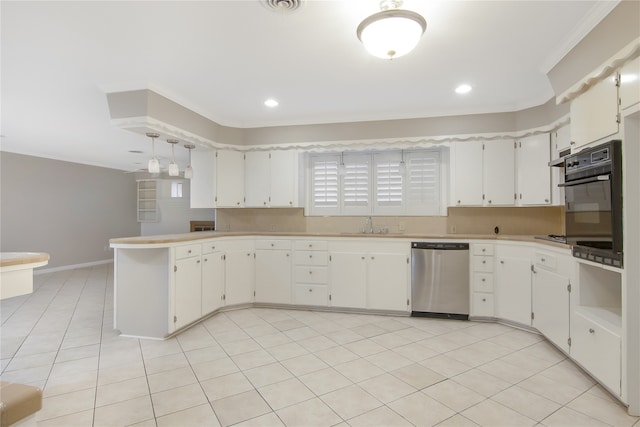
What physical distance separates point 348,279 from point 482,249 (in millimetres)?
1574

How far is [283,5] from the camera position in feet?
6.44

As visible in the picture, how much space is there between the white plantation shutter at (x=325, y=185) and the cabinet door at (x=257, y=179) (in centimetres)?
67

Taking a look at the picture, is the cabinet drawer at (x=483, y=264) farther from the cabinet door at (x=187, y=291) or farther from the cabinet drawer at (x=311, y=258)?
the cabinet door at (x=187, y=291)

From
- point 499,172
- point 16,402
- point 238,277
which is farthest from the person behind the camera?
point 238,277

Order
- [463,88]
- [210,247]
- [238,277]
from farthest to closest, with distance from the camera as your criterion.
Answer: [238,277] < [210,247] < [463,88]

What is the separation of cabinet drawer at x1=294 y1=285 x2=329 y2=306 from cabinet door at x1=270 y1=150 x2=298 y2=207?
115 cm

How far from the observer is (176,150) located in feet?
19.7

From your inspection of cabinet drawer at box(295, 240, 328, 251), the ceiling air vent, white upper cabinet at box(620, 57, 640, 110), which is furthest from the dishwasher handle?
the ceiling air vent

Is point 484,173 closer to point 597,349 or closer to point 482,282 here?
point 482,282

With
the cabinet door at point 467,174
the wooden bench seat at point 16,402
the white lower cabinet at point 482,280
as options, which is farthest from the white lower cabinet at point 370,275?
the wooden bench seat at point 16,402

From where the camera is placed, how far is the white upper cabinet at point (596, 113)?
203 cm

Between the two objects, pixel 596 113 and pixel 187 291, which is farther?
pixel 187 291

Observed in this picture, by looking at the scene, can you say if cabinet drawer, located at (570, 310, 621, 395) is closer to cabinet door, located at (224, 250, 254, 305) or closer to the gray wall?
cabinet door, located at (224, 250, 254, 305)

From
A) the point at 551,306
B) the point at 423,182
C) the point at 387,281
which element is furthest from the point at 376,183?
the point at 551,306
